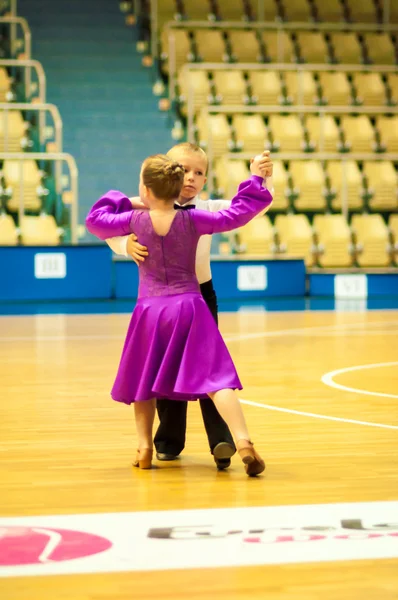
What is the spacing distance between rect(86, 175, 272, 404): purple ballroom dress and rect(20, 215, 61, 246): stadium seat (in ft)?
26.0

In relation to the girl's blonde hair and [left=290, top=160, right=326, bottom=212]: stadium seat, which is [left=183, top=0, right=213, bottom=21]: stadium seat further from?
the girl's blonde hair

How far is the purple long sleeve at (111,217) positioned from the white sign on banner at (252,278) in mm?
8301

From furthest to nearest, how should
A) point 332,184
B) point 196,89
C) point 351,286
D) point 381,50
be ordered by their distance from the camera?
point 381,50
point 196,89
point 332,184
point 351,286

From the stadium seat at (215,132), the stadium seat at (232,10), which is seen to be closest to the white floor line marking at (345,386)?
the stadium seat at (215,132)

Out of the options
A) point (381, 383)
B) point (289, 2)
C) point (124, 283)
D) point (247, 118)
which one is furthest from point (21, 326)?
point (289, 2)

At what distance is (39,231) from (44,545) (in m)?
9.17

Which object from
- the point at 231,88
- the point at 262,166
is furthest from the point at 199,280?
the point at 231,88

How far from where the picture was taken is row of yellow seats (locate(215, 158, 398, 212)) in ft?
42.4

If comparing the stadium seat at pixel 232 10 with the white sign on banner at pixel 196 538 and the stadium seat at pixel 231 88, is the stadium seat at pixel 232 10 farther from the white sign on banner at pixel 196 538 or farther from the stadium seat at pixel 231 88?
the white sign on banner at pixel 196 538

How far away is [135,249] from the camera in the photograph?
380 centimetres

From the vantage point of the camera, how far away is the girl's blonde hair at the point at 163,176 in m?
3.69

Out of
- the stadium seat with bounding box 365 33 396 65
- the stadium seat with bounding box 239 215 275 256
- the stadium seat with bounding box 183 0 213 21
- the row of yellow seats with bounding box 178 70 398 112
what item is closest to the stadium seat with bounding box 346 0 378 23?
the stadium seat with bounding box 365 33 396 65

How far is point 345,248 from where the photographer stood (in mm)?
12773

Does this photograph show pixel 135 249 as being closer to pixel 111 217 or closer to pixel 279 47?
pixel 111 217
